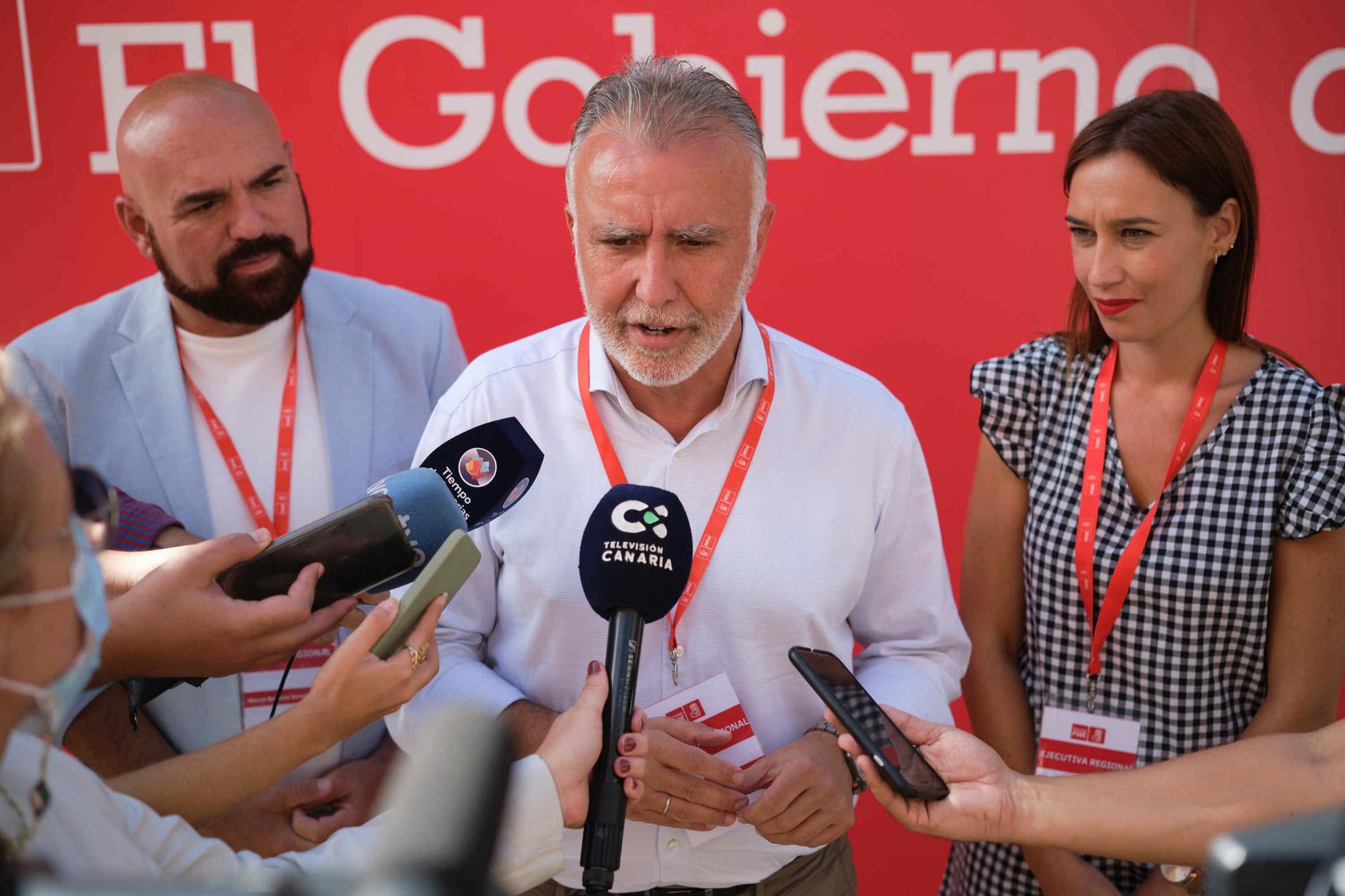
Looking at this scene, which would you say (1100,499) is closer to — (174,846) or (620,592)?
(620,592)

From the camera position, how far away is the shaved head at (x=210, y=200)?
97.0 inches

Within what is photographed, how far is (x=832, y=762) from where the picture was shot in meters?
1.92

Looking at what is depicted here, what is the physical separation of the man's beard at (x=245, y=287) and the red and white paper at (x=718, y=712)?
1.31 meters

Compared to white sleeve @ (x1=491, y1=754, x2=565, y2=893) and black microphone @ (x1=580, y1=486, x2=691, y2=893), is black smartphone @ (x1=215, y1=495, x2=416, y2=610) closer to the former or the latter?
black microphone @ (x1=580, y1=486, x2=691, y2=893)

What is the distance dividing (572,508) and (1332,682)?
64.2 inches

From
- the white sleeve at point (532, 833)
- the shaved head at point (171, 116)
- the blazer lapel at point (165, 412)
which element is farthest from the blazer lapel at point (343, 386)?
the white sleeve at point (532, 833)

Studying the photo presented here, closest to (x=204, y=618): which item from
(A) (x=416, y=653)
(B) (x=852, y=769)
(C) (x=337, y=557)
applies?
(C) (x=337, y=557)

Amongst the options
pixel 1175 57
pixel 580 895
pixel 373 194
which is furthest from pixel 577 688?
pixel 1175 57

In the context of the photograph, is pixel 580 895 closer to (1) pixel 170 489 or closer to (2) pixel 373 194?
(1) pixel 170 489

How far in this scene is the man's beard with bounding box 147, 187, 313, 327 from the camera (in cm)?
248

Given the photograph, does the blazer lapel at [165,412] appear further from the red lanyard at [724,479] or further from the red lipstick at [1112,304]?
the red lipstick at [1112,304]

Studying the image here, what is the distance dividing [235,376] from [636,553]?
134cm

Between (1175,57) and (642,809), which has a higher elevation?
(1175,57)

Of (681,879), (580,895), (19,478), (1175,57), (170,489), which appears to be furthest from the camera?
(1175,57)
